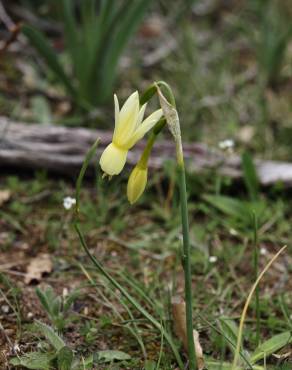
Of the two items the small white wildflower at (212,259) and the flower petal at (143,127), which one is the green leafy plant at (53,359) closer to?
the flower petal at (143,127)

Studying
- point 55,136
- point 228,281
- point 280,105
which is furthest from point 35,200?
point 280,105

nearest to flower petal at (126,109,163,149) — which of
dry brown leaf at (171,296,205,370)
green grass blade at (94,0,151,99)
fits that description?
dry brown leaf at (171,296,205,370)

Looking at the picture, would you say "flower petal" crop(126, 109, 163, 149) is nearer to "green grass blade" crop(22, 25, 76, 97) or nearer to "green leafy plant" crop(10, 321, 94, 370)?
"green leafy plant" crop(10, 321, 94, 370)

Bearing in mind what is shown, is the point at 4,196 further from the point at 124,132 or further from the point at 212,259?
the point at 124,132

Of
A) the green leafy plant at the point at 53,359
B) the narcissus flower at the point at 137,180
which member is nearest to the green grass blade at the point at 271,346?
the green leafy plant at the point at 53,359

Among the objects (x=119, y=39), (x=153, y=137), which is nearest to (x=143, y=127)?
(x=153, y=137)

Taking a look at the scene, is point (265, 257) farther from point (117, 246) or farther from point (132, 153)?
point (132, 153)
